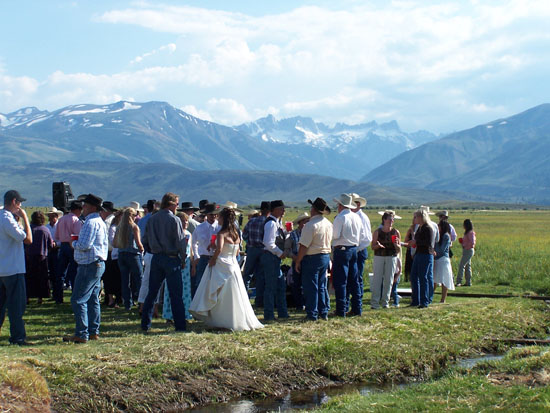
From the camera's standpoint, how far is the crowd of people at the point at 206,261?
1048 cm

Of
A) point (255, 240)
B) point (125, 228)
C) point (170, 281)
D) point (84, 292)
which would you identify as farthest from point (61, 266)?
point (84, 292)

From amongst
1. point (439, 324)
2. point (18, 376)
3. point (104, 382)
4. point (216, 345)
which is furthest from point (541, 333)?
point (18, 376)

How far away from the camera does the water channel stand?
8.73 m

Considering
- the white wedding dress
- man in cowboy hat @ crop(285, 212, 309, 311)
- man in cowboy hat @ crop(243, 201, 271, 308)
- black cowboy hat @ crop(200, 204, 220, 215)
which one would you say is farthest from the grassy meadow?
black cowboy hat @ crop(200, 204, 220, 215)

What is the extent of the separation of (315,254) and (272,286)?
103 centimetres

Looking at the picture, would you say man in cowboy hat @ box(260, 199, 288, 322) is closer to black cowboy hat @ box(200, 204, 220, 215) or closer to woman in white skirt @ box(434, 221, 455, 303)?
black cowboy hat @ box(200, 204, 220, 215)

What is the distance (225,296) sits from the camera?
37.3ft

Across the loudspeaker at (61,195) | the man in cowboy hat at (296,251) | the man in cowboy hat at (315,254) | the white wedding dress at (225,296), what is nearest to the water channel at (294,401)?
the white wedding dress at (225,296)

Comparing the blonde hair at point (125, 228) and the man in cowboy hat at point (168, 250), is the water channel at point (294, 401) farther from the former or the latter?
the blonde hair at point (125, 228)

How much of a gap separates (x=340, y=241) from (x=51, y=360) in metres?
5.63

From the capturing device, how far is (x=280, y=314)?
13109 mm

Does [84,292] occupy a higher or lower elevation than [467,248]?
higher

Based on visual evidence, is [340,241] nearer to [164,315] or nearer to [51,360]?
[164,315]

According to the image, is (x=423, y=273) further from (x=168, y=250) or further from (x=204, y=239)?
(x=168, y=250)
